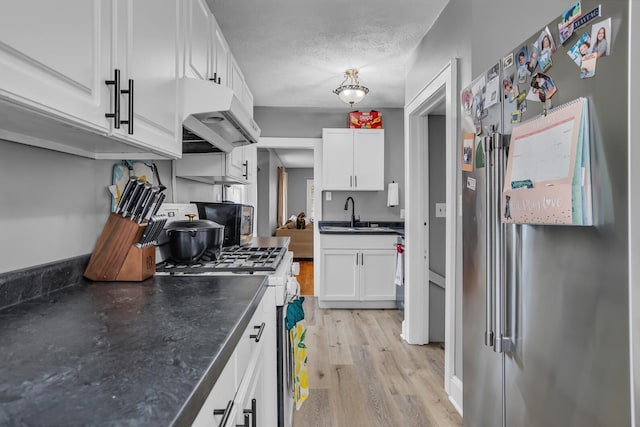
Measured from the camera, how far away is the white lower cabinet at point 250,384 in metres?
0.72

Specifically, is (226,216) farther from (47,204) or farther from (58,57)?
(58,57)

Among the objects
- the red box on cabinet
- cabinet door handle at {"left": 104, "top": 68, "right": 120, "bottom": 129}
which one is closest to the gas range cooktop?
cabinet door handle at {"left": 104, "top": 68, "right": 120, "bottom": 129}

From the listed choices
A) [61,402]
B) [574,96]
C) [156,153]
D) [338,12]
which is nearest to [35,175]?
[156,153]

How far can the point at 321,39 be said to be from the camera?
2.79 m

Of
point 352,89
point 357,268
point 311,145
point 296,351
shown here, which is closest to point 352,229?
point 357,268

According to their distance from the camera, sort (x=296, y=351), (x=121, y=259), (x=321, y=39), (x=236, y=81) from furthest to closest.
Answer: (x=321, y=39), (x=236, y=81), (x=296, y=351), (x=121, y=259)

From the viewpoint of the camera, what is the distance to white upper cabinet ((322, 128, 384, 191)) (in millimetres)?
4324

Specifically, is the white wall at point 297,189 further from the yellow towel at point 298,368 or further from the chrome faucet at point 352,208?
the yellow towel at point 298,368

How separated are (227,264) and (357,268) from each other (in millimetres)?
2546

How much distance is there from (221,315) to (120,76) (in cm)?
67

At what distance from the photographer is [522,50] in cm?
115

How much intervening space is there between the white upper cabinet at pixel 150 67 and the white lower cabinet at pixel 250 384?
65 cm

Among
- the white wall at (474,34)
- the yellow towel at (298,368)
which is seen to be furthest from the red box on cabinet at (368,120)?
the yellow towel at (298,368)

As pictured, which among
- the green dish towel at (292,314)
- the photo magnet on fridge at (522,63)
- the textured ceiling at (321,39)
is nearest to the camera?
the photo magnet on fridge at (522,63)
